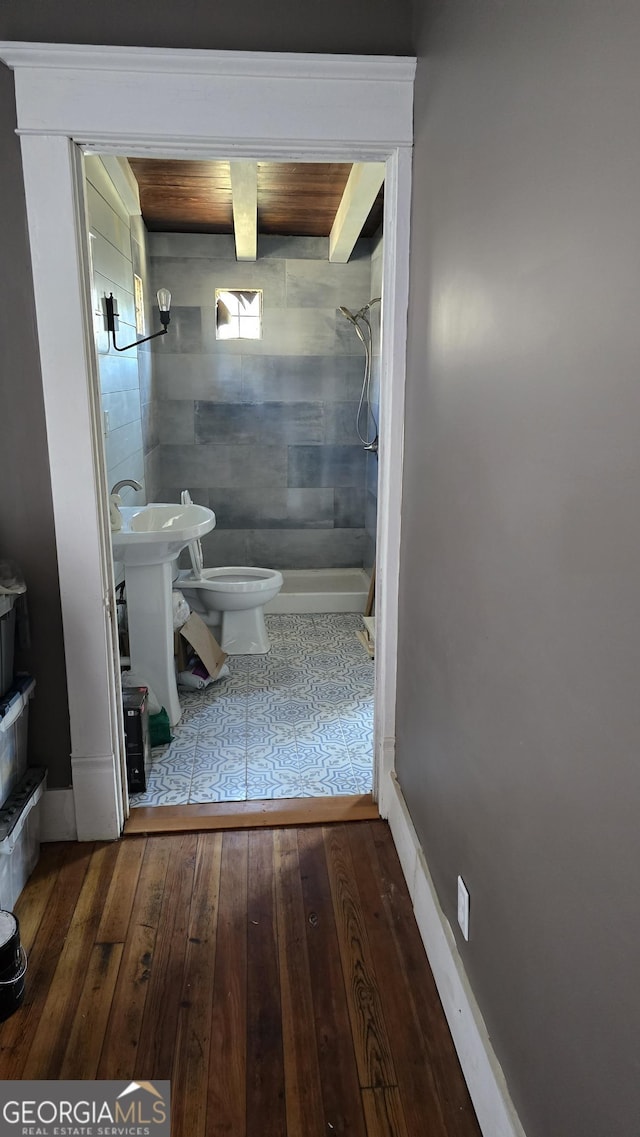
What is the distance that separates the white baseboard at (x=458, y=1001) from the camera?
4.44 ft

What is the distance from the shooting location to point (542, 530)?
1.13 meters

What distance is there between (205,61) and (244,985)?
2250mm

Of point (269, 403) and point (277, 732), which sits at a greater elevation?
point (269, 403)

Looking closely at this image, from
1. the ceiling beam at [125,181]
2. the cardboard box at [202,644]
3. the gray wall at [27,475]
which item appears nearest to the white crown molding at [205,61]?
the gray wall at [27,475]

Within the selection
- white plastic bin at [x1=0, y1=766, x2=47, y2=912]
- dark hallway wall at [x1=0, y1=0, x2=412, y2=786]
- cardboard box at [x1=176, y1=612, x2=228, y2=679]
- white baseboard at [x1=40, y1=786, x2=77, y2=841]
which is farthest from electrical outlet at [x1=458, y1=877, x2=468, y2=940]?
cardboard box at [x1=176, y1=612, x2=228, y2=679]

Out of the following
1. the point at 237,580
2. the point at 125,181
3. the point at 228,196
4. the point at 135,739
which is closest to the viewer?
the point at 135,739

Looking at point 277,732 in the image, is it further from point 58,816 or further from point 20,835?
point 20,835

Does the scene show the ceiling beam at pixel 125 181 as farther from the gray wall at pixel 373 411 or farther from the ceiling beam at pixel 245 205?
the gray wall at pixel 373 411

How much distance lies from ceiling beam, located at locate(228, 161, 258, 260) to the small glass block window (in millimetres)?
219

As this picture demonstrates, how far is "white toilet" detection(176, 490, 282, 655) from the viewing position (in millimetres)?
3951

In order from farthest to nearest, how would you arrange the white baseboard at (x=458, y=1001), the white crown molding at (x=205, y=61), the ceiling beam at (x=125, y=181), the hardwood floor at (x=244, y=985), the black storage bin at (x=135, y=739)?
the ceiling beam at (x=125, y=181)
the black storage bin at (x=135, y=739)
the white crown molding at (x=205, y=61)
the hardwood floor at (x=244, y=985)
the white baseboard at (x=458, y=1001)

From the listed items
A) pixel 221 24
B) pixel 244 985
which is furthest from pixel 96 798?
pixel 221 24

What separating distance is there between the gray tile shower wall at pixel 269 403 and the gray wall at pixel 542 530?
3.05 metres

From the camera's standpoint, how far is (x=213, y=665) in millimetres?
3635
